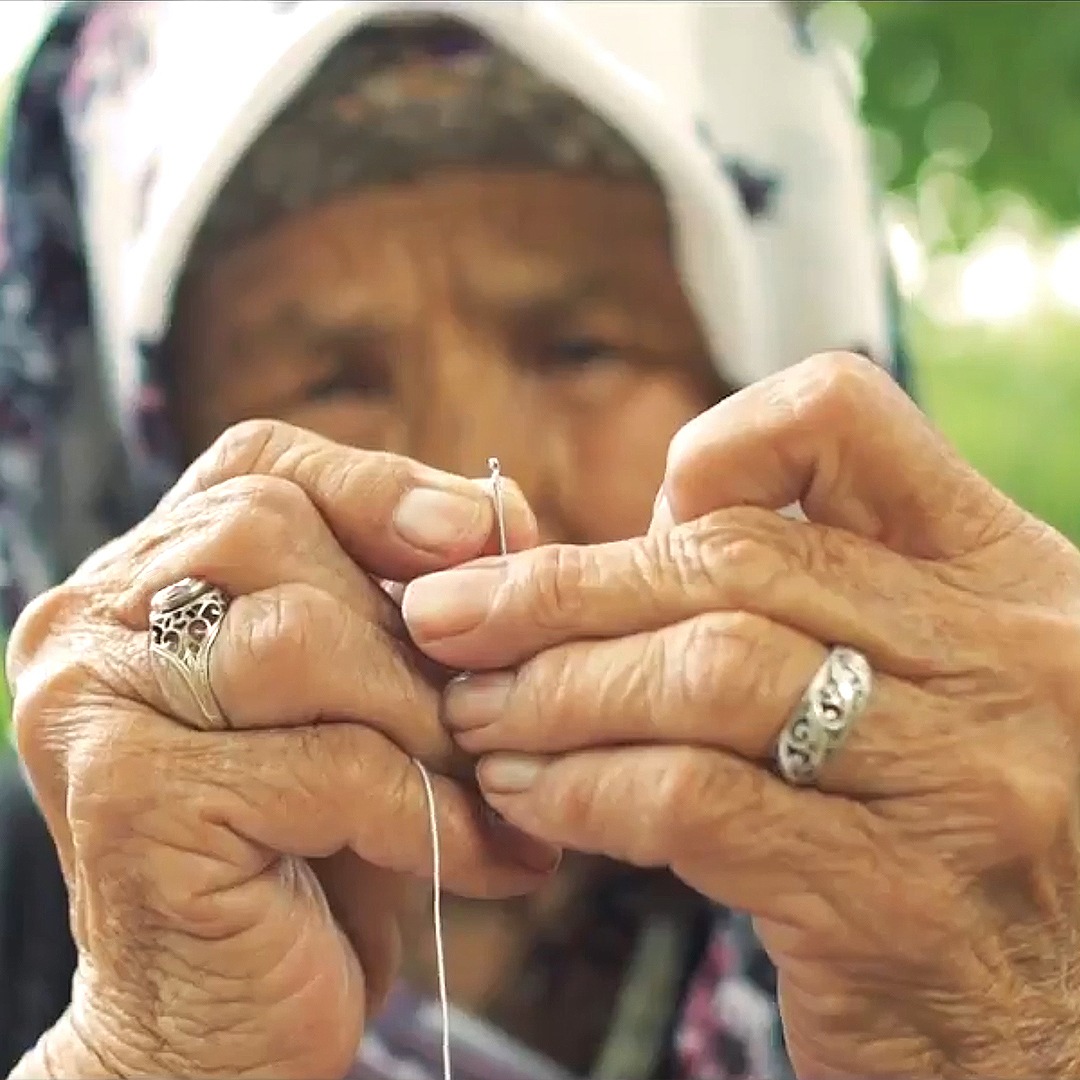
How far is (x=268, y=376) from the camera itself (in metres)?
1.00

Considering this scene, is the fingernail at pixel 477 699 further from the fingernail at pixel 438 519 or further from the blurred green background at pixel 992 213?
the blurred green background at pixel 992 213

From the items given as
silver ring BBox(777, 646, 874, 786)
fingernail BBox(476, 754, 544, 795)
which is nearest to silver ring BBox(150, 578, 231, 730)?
fingernail BBox(476, 754, 544, 795)

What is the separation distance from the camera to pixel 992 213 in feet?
4.34

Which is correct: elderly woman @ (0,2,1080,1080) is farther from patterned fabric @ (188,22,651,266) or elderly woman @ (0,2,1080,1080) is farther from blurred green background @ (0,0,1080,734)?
blurred green background @ (0,0,1080,734)

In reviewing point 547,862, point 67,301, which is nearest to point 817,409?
point 547,862

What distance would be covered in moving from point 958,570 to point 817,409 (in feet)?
0.31

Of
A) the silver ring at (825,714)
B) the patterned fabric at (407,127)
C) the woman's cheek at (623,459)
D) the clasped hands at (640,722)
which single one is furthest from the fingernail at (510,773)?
the patterned fabric at (407,127)

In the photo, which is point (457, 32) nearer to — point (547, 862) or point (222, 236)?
point (222, 236)

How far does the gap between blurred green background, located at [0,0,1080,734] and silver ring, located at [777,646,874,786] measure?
0.74 meters

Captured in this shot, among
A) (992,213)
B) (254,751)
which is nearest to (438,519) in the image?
(254,751)

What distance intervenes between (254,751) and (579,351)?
482 mm

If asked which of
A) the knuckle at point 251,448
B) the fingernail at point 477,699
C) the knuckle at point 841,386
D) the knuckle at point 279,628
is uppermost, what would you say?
the knuckle at point 841,386

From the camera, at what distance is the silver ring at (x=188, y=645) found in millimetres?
590

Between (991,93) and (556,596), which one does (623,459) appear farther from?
(991,93)
